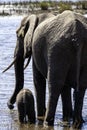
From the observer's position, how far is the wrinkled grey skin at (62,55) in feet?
36.2

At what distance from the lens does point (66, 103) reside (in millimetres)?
12492

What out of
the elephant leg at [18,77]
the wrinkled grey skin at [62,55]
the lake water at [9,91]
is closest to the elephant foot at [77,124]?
the wrinkled grey skin at [62,55]

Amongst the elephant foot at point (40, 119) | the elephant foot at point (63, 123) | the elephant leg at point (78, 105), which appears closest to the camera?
the elephant leg at point (78, 105)

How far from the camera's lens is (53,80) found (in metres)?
11.3

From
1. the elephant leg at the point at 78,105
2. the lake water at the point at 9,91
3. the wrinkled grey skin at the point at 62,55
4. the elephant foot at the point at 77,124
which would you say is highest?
the wrinkled grey skin at the point at 62,55

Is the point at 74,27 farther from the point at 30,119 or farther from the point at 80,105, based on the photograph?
the point at 30,119

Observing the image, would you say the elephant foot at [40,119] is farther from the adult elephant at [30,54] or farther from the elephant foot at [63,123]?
the elephant foot at [63,123]

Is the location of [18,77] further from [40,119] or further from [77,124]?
[77,124]

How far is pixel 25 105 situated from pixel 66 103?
934 millimetres

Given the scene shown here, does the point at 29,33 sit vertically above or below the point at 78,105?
above

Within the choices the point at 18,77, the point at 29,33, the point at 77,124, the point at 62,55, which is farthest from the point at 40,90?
the point at 62,55

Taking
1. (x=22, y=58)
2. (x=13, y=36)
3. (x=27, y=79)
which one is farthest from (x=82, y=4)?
(x=22, y=58)

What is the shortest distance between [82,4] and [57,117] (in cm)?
4194

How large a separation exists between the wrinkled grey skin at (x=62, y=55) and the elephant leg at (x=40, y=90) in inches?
27.7
